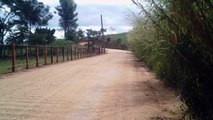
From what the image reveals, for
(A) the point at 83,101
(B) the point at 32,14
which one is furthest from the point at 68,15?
(A) the point at 83,101

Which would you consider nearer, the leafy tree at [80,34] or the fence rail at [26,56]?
the fence rail at [26,56]

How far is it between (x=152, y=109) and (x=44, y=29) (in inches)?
1727

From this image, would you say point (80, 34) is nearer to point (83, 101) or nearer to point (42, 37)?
point (42, 37)

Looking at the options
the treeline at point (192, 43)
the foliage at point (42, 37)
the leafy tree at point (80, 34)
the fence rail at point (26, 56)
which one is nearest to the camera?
the treeline at point (192, 43)

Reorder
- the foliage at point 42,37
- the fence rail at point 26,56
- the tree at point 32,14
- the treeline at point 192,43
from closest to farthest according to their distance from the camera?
the treeline at point 192,43, the fence rail at point 26,56, the foliage at point 42,37, the tree at point 32,14

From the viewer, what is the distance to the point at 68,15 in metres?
80.1

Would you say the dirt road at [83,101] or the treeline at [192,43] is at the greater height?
the treeline at [192,43]

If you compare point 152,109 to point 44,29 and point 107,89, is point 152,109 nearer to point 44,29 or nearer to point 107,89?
point 107,89

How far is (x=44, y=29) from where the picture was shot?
51.6 meters

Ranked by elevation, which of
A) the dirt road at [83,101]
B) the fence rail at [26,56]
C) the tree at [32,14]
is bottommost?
the dirt road at [83,101]

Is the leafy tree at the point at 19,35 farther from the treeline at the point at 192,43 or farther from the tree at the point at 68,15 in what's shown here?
the treeline at the point at 192,43

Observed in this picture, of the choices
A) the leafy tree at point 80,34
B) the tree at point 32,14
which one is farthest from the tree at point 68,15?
the tree at point 32,14

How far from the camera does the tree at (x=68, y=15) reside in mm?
78688

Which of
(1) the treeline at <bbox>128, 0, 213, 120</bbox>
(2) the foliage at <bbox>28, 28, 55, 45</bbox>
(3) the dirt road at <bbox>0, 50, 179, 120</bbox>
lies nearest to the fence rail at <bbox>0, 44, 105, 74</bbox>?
(3) the dirt road at <bbox>0, 50, 179, 120</bbox>
